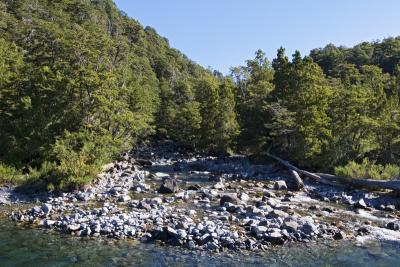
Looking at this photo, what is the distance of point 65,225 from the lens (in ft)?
52.6

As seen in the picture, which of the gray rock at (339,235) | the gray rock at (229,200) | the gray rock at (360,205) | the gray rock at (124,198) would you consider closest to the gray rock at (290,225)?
the gray rock at (339,235)

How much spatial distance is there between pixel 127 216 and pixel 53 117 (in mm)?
15317

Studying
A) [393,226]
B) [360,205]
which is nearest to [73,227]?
[393,226]

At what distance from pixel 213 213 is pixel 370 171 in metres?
12.6

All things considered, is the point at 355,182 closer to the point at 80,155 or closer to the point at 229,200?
the point at 229,200

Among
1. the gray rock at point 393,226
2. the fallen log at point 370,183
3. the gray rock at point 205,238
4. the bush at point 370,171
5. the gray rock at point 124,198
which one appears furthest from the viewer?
the bush at point 370,171

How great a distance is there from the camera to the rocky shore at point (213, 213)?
576 inches

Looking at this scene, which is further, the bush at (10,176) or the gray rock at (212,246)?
the bush at (10,176)

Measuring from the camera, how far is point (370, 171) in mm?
25219

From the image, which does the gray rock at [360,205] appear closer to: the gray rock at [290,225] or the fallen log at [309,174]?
the fallen log at [309,174]

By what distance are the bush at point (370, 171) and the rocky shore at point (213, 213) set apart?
1521 millimetres

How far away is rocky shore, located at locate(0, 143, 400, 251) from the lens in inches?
576

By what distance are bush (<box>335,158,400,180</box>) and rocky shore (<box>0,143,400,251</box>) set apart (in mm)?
1521

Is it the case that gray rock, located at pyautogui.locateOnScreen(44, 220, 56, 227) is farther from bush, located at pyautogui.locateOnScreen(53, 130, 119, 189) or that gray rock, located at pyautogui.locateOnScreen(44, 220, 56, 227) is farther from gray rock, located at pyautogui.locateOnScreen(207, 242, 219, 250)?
gray rock, located at pyautogui.locateOnScreen(207, 242, 219, 250)
